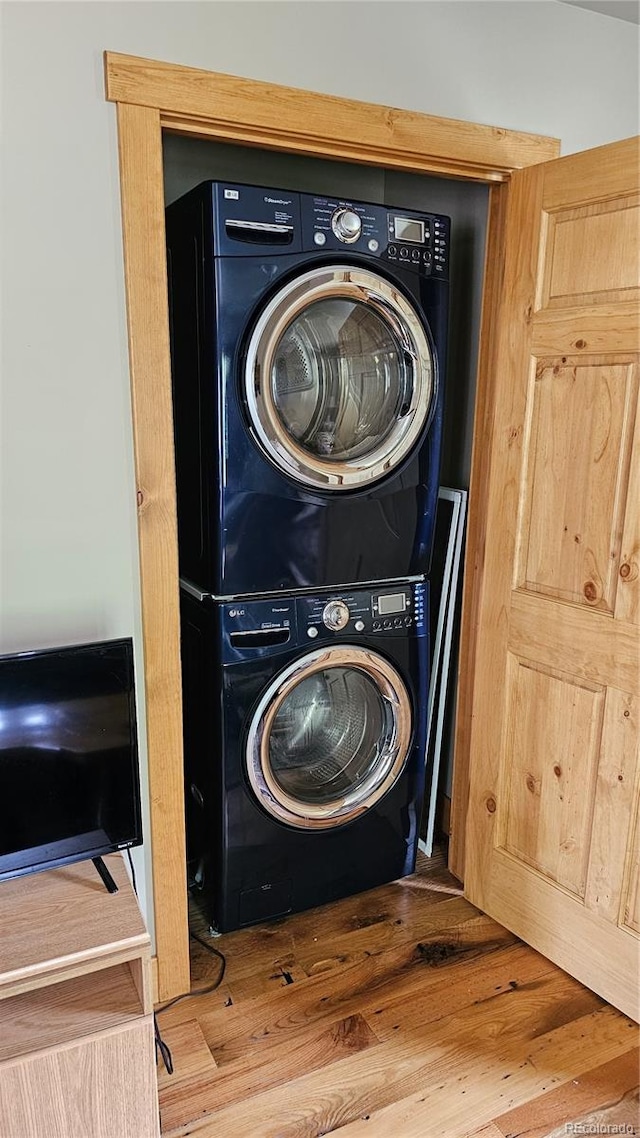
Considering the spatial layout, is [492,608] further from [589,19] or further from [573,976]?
[589,19]

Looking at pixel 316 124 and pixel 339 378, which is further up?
pixel 316 124

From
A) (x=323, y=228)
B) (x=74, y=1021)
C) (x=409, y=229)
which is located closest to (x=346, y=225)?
(x=323, y=228)

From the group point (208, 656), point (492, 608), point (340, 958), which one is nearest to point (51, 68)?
point (208, 656)

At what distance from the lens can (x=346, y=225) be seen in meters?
1.81

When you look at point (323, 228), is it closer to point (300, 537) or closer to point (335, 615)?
point (300, 537)

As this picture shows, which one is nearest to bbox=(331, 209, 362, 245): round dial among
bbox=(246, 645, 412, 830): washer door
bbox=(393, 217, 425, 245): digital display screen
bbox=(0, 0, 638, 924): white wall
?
bbox=(393, 217, 425, 245): digital display screen

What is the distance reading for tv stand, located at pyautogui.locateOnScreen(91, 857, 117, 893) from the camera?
5.01ft

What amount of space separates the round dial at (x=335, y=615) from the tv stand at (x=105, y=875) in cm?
77

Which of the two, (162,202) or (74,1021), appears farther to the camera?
(162,202)

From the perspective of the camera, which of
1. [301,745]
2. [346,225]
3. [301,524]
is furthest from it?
[301,745]

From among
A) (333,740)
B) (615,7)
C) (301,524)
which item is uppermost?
(615,7)

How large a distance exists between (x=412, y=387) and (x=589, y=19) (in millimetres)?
1025

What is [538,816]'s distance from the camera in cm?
205

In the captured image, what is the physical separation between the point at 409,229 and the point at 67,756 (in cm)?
144
